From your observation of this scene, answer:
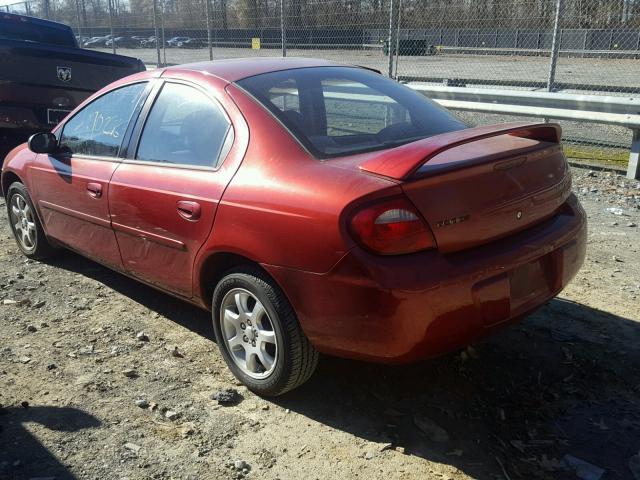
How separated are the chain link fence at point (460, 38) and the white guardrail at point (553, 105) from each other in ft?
1.55

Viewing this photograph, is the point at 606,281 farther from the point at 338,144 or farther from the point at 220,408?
the point at 220,408

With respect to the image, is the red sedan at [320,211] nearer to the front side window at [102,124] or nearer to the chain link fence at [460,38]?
the front side window at [102,124]

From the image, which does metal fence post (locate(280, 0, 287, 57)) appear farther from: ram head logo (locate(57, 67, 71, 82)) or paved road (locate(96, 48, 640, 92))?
ram head logo (locate(57, 67, 71, 82))

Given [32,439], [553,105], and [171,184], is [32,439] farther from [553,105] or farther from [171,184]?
[553,105]

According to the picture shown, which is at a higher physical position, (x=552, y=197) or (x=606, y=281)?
(x=552, y=197)

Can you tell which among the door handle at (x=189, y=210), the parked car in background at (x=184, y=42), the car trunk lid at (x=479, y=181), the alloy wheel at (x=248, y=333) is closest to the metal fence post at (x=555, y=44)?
the car trunk lid at (x=479, y=181)

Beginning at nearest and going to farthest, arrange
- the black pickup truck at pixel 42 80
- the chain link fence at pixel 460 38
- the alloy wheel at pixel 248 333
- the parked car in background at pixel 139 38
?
1. the alloy wheel at pixel 248 333
2. the black pickup truck at pixel 42 80
3. the chain link fence at pixel 460 38
4. the parked car in background at pixel 139 38

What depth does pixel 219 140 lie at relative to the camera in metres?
3.31

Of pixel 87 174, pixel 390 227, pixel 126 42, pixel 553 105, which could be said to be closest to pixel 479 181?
pixel 390 227

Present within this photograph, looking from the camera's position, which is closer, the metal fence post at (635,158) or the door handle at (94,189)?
the door handle at (94,189)

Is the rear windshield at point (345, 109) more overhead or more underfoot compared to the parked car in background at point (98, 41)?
more underfoot

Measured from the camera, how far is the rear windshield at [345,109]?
3182mm

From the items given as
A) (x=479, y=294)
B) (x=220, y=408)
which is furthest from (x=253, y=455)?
(x=479, y=294)

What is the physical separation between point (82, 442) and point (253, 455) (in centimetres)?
80
